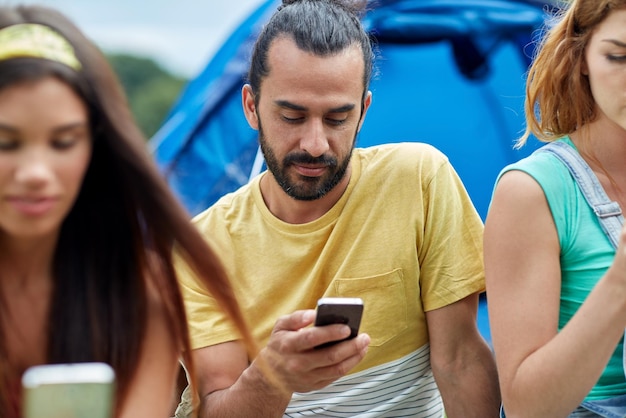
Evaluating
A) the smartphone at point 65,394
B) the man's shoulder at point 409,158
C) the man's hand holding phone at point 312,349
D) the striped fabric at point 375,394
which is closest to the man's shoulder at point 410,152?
the man's shoulder at point 409,158

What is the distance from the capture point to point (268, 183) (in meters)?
1.85

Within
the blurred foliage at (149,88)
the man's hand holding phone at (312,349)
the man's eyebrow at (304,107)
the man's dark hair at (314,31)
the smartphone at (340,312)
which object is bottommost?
A: the man's hand holding phone at (312,349)

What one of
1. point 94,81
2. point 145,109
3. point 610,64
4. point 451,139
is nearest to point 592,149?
point 610,64

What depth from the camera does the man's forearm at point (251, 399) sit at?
1.61 meters

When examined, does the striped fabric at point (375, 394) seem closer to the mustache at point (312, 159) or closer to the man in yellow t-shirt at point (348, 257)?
the man in yellow t-shirt at point (348, 257)

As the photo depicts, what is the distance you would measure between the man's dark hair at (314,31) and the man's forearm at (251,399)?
0.53 m

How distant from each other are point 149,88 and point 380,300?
34.3 feet

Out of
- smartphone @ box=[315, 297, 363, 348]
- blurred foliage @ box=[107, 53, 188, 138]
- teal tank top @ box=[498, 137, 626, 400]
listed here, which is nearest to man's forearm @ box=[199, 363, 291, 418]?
smartphone @ box=[315, 297, 363, 348]

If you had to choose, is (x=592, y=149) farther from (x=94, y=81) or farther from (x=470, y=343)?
(x=94, y=81)

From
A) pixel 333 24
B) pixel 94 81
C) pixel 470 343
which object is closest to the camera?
pixel 94 81

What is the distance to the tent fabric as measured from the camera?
116 inches

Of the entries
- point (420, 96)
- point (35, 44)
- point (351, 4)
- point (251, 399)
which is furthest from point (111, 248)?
point (420, 96)

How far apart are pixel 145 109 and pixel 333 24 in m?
8.51

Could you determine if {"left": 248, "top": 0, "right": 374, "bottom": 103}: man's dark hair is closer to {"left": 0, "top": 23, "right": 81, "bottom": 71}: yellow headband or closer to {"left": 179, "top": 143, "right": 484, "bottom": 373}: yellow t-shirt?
{"left": 179, "top": 143, "right": 484, "bottom": 373}: yellow t-shirt
